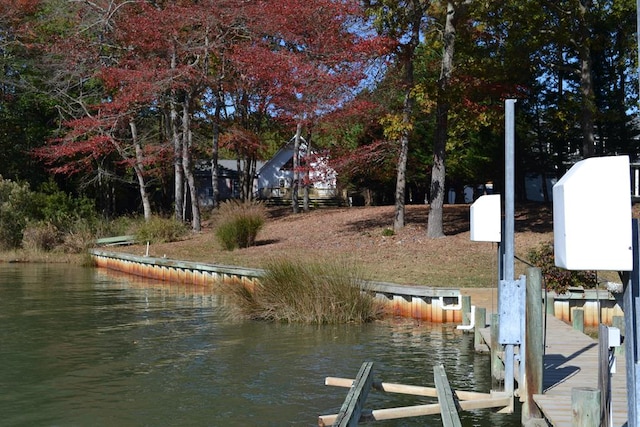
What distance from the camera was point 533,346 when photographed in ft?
25.6

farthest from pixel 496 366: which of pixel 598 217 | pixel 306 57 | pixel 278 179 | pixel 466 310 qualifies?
pixel 278 179

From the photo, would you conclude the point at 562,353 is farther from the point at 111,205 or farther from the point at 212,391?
the point at 111,205

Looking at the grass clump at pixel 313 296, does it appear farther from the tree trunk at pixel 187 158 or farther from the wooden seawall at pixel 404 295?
the tree trunk at pixel 187 158

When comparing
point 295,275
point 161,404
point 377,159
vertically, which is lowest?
point 161,404

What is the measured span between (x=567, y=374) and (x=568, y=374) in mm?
10

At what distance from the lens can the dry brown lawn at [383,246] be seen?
1961 centimetres

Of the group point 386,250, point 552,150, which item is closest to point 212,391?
point 386,250

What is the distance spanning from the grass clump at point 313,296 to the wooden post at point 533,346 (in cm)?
720

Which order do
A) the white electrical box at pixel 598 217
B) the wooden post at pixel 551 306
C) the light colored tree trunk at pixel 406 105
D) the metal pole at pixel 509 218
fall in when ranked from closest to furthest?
the white electrical box at pixel 598 217 → the metal pole at pixel 509 218 → the wooden post at pixel 551 306 → the light colored tree trunk at pixel 406 105

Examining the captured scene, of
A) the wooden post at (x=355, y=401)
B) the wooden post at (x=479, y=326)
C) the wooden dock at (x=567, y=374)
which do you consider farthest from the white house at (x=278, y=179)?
the wooden post at (x=355, y=401)

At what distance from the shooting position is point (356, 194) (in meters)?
49.1

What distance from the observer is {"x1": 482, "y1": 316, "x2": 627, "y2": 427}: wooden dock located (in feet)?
23.3

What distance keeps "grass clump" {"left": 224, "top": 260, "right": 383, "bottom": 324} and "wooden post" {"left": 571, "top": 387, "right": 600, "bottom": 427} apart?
29.5 ft

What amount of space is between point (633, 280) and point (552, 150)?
3332 cm
